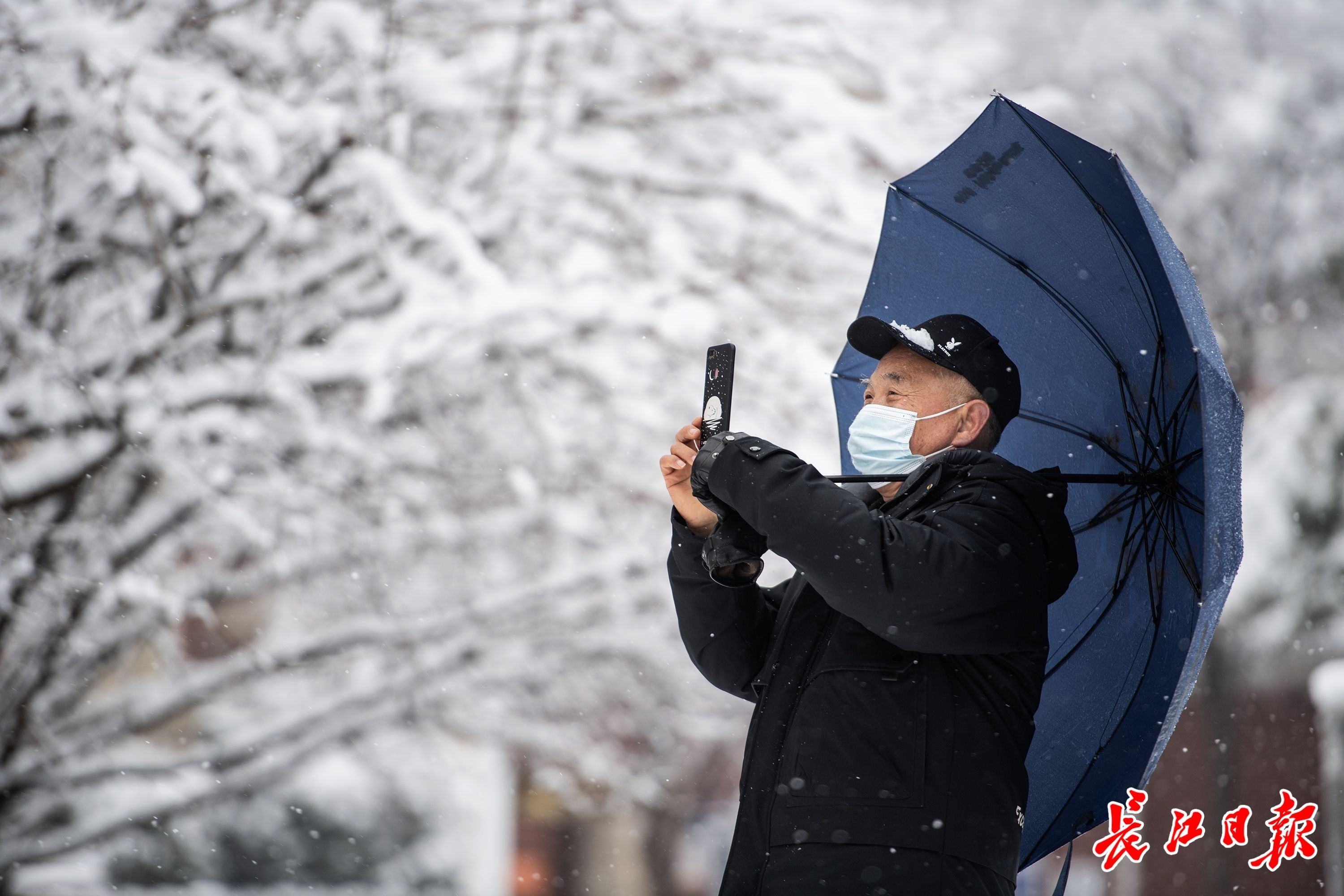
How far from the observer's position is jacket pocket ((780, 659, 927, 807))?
5.03 feet

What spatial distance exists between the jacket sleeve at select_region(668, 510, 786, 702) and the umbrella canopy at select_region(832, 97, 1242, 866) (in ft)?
1.59

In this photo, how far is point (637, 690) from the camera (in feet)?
24.4

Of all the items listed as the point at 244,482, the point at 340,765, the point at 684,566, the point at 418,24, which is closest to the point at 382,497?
the point at 244,482

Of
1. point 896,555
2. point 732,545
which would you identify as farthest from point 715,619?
point 896,555

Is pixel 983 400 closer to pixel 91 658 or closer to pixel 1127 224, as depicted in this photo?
pixel 1127 224

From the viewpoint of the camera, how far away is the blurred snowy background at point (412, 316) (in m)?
4.87

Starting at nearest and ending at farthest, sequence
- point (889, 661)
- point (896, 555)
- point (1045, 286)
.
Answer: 1. point (896, 555)
2. point (889, 661)
3. point (1045, 286)

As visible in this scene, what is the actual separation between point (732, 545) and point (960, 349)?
2.20 feet

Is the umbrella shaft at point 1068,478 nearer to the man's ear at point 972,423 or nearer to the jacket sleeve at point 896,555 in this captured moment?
the man's ear at point 972,423

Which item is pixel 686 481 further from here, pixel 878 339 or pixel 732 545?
pixel 878 339

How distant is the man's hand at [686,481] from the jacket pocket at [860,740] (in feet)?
1.11

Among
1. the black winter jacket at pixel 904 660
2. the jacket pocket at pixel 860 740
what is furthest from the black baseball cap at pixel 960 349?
the jacket pocket at pixel 860 740

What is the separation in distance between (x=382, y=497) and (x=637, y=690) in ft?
9.24

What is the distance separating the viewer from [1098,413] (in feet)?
7.00
